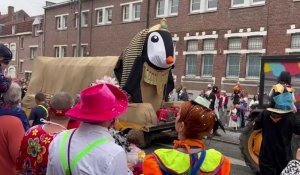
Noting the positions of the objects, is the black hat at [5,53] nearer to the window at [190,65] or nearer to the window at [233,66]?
the window at [233,66]

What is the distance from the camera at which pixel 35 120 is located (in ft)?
19.2

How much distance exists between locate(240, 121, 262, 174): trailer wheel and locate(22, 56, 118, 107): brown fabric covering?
4.47m

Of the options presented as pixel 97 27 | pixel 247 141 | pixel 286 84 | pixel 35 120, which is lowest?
pixel 247 141

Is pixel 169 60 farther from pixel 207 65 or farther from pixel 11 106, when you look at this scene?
pixel 207 65

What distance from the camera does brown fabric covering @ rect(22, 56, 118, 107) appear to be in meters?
11.5

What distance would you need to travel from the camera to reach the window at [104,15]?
3238 cm

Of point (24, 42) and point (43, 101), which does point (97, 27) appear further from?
point (43, 101)

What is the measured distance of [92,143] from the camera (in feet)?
7.66

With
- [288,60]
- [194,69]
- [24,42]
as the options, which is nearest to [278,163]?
[288,60]

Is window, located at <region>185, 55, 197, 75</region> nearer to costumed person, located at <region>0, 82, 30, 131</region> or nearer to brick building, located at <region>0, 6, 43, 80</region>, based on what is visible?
brick building, located at <region>0, 6, 43, 80</region>

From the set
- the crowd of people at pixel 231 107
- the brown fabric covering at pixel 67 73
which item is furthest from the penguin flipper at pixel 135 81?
the crowd of people at pixel 231 107

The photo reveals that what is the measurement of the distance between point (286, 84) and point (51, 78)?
906cm

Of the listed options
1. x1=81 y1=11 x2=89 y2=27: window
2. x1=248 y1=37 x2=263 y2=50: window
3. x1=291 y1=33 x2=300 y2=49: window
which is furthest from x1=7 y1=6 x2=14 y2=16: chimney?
x1=291 y1=33 x2=300 y2=49: window

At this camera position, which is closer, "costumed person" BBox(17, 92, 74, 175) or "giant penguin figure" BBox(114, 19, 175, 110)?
"costumed person" BBox(17, 92, 74, 175)
